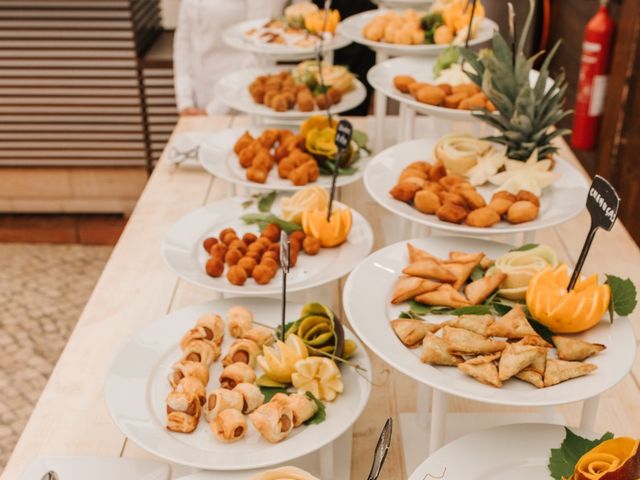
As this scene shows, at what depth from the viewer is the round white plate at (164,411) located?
41.5 inches

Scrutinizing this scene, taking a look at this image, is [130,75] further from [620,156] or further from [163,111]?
[620,156]

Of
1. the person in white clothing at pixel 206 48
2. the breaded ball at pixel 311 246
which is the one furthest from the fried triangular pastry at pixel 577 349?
the person in white clothing at pixel 206 48

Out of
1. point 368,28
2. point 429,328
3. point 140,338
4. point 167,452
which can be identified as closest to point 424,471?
point 429,328

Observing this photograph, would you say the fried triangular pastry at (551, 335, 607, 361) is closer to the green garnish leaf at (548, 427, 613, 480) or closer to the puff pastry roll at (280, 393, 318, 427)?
the green garnish leaf at (548, 427, 613, 480)

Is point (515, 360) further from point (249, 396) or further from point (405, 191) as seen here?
point (405, 191)

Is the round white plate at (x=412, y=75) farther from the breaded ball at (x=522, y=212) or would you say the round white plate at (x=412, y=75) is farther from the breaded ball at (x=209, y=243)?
the breaded ball at (x=209, y=243)

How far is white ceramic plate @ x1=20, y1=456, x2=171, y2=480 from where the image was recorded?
1.16 m

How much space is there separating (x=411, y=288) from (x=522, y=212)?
30 centimetres

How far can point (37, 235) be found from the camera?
431 centimetres

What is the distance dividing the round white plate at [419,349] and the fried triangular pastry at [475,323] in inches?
2.0

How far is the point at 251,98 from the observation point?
219cm

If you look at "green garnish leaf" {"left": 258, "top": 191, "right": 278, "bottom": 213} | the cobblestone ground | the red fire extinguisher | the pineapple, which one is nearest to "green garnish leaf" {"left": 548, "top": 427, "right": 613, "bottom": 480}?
the pineapple

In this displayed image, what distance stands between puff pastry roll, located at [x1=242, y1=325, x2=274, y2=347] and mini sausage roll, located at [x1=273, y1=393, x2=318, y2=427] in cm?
16

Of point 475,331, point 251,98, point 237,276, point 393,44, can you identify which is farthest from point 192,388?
point 393,44
